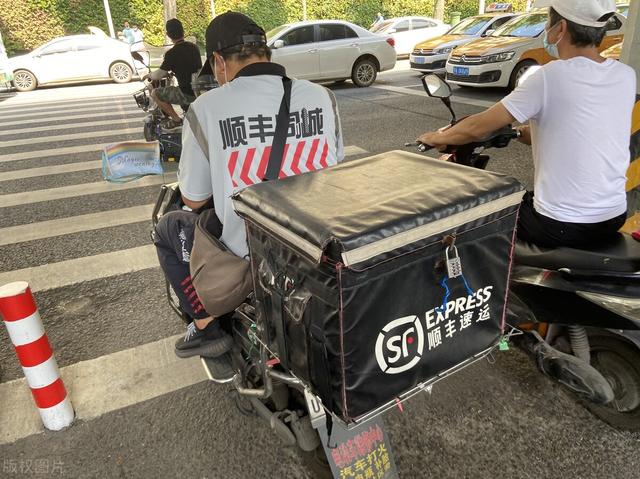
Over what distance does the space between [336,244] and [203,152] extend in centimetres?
100

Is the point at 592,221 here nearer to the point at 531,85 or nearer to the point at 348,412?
the point at 531,85

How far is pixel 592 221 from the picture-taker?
220cm

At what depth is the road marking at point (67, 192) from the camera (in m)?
5.62

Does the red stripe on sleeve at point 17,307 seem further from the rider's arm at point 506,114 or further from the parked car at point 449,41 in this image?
the parked car at point 449,41

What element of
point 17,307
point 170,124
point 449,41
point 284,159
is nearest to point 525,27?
point 449,41

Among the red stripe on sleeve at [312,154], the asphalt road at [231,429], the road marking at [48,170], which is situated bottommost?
the asphalt road at [231,429]

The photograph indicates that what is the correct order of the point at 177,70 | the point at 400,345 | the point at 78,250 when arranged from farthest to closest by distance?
the point at 177,70
the point at 78,250
the point at 400,345

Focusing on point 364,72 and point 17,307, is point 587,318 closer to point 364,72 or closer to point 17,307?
point 17,307

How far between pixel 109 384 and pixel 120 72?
14621 millimetres

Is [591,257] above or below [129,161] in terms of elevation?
below

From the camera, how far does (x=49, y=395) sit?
7.89ft

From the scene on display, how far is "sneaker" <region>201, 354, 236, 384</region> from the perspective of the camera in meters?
2.29

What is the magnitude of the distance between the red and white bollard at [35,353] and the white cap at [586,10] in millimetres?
2715

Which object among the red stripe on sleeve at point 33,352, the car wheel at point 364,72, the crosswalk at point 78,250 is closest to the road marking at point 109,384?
the crosswalk at point 78,250
